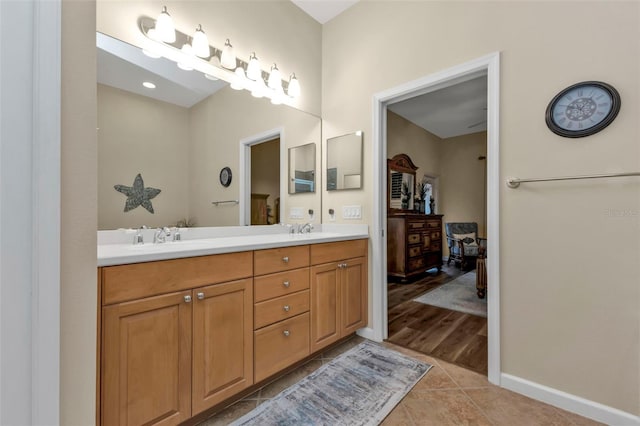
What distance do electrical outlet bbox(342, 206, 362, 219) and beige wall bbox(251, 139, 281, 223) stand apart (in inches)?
23.5

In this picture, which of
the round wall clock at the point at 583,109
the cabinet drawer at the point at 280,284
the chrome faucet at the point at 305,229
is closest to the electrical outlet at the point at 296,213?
the chrome faucet at the point at 305,229

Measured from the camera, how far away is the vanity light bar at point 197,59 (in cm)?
158

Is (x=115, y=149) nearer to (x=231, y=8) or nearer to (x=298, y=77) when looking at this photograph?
(x=231, y=8)

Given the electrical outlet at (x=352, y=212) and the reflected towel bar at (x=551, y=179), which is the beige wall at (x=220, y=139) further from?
the reflected towel bar at (x=551, y=179)

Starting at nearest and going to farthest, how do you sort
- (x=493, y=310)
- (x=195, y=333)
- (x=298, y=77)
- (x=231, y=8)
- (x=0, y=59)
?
(x=0, y=59) < (x=195, y=333) < (x=493, y=310) < (x=231, y=8) < (x=298, y=77)

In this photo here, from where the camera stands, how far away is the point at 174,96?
171 cm

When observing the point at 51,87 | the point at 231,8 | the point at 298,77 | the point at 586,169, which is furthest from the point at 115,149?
the point at 586,169

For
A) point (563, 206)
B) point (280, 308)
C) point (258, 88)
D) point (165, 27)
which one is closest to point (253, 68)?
point (258, 88)

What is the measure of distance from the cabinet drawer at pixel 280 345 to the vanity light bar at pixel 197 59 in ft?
5.60

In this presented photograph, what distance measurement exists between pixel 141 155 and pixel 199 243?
61 cm

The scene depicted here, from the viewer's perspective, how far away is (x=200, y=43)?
5.69ft

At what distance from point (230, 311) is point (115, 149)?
108cm

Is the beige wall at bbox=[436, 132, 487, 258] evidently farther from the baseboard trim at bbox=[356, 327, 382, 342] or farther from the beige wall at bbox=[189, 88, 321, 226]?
the beige wall at bbox=[189, 88, 321, 226]

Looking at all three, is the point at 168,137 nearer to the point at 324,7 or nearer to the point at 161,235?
the point at 161,235
